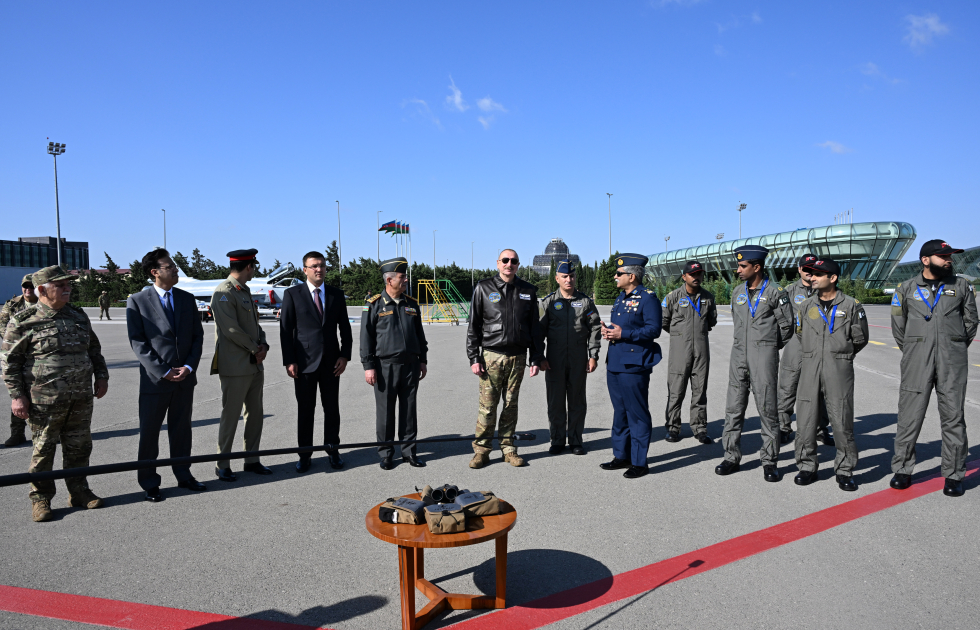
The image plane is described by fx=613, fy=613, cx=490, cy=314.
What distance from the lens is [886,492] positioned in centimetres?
518

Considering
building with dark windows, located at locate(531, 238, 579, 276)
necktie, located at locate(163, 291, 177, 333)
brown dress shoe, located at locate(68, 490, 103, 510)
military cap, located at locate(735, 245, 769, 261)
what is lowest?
brown dress shoe, located at locate(68, 490, 103, 510)

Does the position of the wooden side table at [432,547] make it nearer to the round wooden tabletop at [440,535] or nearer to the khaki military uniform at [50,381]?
the round wooden tabletop at [440,535]

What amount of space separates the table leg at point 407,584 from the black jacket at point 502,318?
126 inches

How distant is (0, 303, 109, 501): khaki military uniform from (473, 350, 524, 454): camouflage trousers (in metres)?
3.38

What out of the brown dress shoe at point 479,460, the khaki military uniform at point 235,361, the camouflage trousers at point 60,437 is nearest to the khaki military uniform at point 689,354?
the brown dress shoe at point 479,460

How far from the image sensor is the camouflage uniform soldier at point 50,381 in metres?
4.68

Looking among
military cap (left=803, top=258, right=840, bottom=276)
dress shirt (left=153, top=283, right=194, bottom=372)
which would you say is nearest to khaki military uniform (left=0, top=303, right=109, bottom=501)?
dress shirt (left=153, top=283, right=194, bottom=372)

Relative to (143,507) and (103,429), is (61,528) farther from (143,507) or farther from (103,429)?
(103,429)

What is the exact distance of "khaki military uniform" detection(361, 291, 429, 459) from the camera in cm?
629

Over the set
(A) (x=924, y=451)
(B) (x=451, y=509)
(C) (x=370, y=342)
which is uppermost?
(C) (x=370, y=342)

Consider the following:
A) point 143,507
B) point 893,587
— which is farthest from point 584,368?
point 143,507

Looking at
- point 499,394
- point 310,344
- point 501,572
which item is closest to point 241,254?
point 310,344

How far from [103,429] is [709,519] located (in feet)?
23.6

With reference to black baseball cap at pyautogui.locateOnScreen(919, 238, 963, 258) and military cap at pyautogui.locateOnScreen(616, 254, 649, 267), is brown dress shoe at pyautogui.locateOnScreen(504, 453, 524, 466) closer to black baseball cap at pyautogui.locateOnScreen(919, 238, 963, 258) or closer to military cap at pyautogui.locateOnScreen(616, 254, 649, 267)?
military cap at pyautogui.locateOnScreen(616, 254, 649, 267)
